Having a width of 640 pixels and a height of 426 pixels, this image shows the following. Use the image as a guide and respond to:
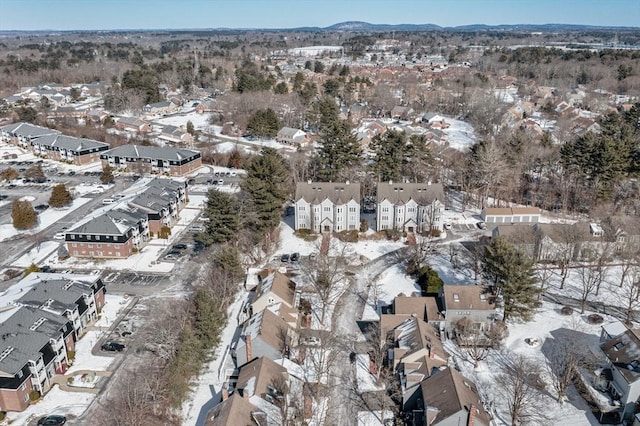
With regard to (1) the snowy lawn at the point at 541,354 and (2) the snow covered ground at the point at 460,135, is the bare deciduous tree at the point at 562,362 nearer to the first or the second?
(1) the snowy lawn at the point at 541,354

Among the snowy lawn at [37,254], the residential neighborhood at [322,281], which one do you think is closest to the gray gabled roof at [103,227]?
the residential neighborhood at [322,281]

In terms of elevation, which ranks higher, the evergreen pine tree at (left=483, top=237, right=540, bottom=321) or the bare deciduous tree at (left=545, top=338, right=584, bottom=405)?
the evergreen pine tree at (left=483, top=237, right=540, bottom=321)

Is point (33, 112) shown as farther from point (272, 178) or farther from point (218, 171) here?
point (272, 178)

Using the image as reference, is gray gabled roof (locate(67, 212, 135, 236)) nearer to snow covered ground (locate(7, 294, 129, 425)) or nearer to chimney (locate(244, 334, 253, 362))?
snow covered ground (locate(7, 294, 129, 425))

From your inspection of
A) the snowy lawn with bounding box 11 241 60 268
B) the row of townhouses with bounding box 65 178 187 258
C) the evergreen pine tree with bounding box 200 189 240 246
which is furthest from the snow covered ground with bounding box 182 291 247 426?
the snowy lawn with bounding box 11 241 60 268

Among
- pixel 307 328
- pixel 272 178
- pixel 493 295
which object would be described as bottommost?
pixel 307 328

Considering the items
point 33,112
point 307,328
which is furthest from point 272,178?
point 33,112

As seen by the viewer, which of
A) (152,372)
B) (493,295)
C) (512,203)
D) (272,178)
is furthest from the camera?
(512,203)

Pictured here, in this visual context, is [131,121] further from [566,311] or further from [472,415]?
[472,415]
